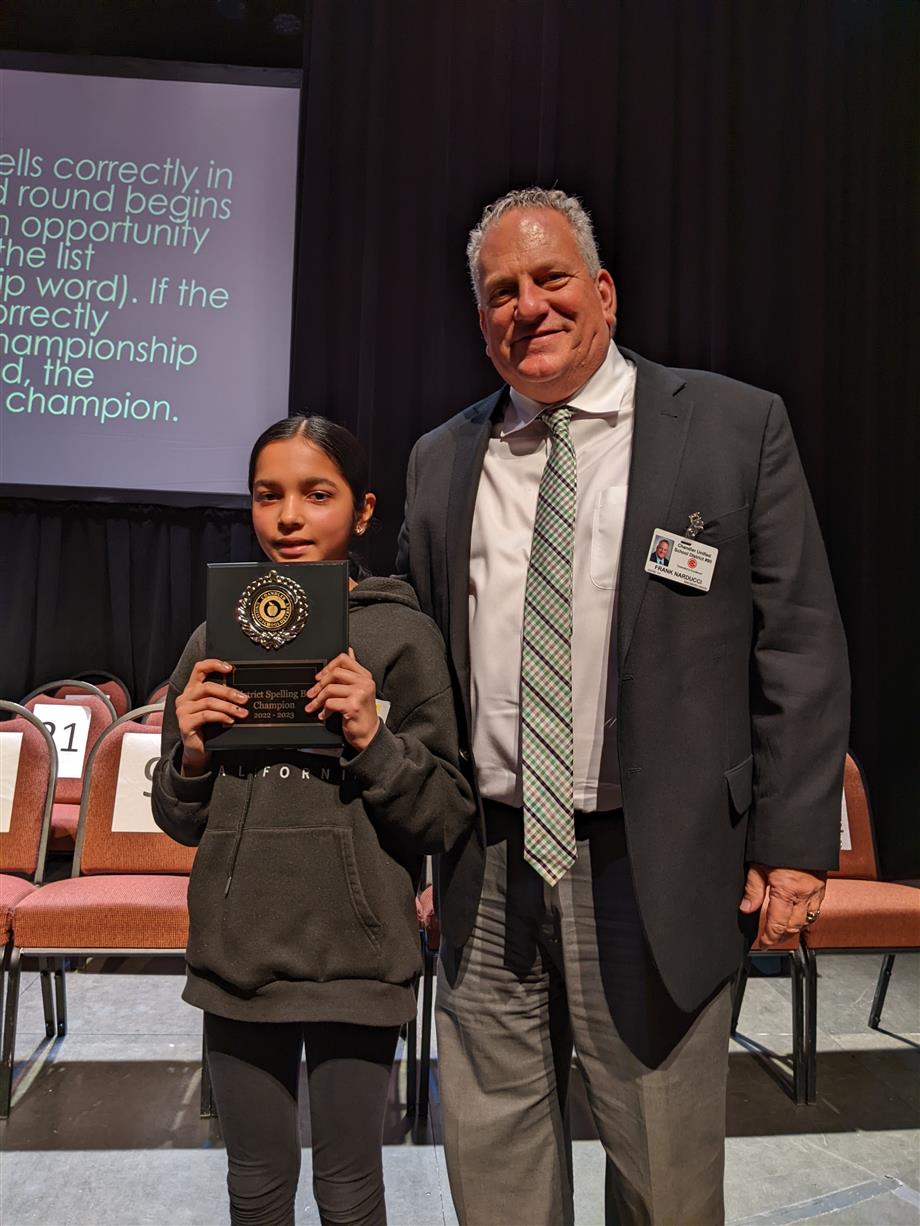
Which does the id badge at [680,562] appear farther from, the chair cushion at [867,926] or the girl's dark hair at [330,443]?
the chair cushion at [867,926]

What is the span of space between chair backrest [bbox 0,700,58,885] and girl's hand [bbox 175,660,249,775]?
1.99 meters

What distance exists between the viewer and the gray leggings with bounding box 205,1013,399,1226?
1410mm

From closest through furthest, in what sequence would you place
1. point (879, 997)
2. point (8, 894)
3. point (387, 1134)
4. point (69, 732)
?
point (387, 1134) → point (8, 894) → point (879, 997) → point (69, 732)

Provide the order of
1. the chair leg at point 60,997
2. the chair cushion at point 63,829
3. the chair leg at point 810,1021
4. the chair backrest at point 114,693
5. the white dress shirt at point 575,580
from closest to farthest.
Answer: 1. the white dress shirt at point 575,580
2. the chair leg at point 810,1021
3. the chair leg at point 60,997
4. the chair cushion at point 63,829
5. the chair backrest at point 114,693

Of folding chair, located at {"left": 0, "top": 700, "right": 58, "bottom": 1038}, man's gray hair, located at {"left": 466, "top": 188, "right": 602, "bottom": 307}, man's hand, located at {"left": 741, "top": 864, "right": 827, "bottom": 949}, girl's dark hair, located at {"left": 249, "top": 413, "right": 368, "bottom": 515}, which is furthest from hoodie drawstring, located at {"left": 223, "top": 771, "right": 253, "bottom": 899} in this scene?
folding chair, located at {"left": 0, "top": 700, "right": 58, "bottom": 1038}

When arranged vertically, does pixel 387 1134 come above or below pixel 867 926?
below

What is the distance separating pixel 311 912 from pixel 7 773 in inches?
84.7

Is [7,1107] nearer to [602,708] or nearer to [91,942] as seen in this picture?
[91,942]

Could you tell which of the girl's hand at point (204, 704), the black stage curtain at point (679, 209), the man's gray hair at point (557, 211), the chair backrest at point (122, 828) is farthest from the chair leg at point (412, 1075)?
the black stage curtain at point (679, 209)

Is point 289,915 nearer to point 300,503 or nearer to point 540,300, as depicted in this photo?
point 300,503

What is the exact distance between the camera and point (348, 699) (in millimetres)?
1360

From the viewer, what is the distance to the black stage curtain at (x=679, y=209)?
502cm

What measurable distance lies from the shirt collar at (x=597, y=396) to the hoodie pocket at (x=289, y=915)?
2.42 ft

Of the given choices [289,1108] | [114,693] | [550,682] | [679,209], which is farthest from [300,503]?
A: [679,209]
